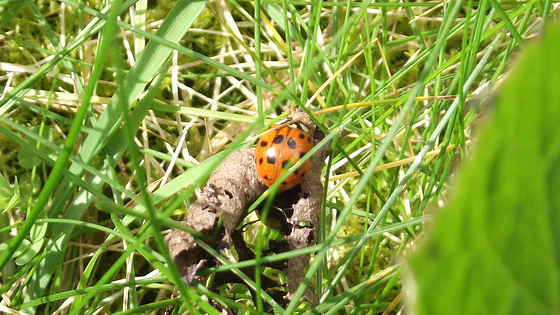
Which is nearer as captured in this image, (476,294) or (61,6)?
(476,294)

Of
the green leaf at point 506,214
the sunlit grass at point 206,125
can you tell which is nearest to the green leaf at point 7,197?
the sunlit grass at point 206,125

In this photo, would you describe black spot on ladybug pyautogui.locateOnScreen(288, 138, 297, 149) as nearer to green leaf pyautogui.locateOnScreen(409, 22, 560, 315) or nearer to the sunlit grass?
the sunlit grass

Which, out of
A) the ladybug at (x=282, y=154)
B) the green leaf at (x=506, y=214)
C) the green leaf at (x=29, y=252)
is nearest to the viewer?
the green leaf at (x=506, y=214)

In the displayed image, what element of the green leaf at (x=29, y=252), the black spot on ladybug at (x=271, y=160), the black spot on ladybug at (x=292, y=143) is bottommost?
the green leaf at (x=29, y=252)

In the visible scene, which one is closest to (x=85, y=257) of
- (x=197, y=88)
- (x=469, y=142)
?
(x=197, y=88)

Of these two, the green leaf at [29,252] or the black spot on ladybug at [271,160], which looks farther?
the green leaf at [29,252]

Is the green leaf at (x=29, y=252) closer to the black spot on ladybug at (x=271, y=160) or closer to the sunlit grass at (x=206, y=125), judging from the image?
the sunlit grass at (x=206, y=125)

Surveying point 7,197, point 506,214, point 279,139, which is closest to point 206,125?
point 279,139

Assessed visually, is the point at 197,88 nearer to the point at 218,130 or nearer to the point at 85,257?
the point at 218,130

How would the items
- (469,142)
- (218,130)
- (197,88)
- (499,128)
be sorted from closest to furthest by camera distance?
1. (499,128)
2. (469,142)
3. (218,130)
4. (197,88)
